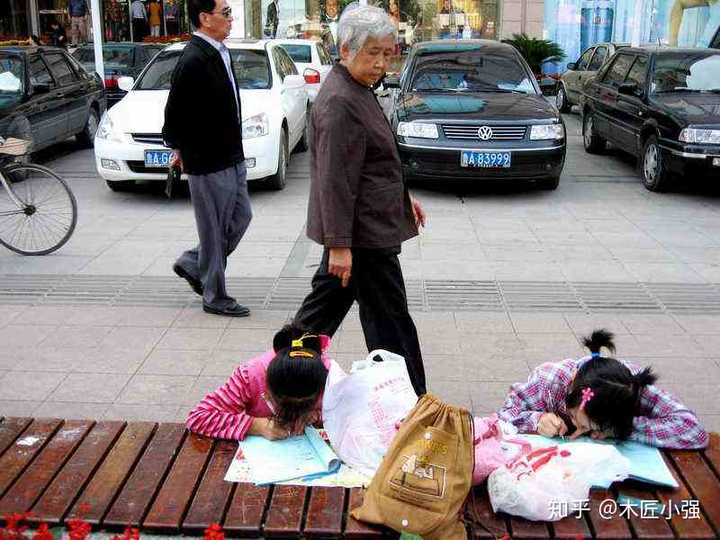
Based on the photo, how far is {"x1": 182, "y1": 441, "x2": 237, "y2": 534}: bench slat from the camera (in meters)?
2.73

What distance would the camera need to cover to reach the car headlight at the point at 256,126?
8789 millimetres

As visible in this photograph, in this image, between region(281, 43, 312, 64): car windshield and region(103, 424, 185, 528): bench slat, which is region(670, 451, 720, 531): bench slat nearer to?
region(103, 424, 185, 528): bench slat

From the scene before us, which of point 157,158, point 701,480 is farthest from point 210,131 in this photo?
point 157,158

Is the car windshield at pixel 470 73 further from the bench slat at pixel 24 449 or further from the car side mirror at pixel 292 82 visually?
the bench slat at pixel 24 449

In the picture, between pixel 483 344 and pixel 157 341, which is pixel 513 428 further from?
pixel 157 341

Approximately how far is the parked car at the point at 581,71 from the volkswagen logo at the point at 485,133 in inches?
273

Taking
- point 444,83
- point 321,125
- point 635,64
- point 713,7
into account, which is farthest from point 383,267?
point 713,7

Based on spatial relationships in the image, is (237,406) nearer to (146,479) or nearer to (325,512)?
(146,479)

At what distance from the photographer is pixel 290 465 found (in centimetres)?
305

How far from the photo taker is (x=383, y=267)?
12.2ft

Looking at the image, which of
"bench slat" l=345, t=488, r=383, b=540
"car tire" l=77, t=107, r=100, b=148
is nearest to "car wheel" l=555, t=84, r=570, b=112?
"car tire" l=77, t=107, r=100, b=148

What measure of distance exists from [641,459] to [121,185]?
300 inches

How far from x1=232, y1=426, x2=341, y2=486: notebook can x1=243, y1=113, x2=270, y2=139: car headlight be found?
19.4 ft

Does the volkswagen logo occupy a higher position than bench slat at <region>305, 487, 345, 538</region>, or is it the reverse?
the volkswagen logo
